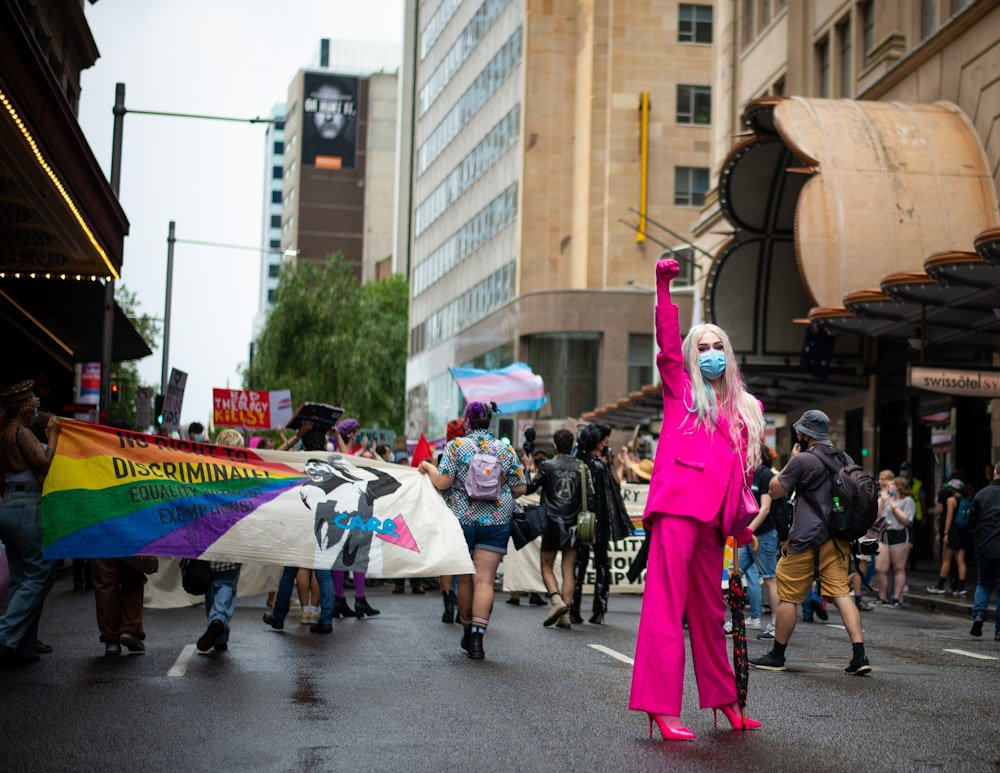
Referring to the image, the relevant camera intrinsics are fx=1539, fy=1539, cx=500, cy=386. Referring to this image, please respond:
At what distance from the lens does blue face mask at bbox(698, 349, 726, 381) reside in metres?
7.59

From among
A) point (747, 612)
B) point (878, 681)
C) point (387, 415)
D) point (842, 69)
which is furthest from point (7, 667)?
point (387, 415)

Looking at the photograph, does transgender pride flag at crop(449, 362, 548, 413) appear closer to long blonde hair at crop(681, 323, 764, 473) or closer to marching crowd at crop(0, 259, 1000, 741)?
marching crowd at crop(0, 259, 1000, 741)

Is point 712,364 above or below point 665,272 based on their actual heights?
below

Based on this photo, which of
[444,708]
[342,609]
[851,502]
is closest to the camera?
[444,708]

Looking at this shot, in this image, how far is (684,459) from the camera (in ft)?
24.6

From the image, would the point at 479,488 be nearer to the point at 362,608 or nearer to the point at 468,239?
the point at 362,608

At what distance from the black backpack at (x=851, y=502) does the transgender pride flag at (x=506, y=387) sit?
17338 mm

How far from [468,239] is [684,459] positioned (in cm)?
6614

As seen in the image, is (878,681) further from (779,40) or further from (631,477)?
(779,40)

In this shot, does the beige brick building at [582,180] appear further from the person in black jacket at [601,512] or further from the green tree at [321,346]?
the person in black jacket at [601,512]

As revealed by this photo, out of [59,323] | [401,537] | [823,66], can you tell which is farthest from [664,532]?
[823,66]

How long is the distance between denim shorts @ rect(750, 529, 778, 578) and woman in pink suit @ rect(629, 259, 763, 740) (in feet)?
23.8

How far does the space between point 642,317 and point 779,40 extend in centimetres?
2282

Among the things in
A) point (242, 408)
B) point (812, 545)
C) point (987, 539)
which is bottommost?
point (987, 539)
